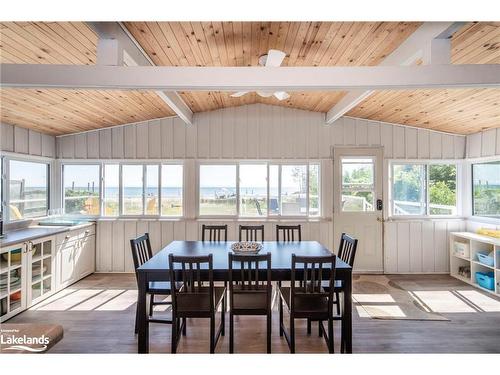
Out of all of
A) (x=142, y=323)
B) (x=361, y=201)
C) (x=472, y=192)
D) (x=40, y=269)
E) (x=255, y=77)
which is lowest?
(x=142, y=323)

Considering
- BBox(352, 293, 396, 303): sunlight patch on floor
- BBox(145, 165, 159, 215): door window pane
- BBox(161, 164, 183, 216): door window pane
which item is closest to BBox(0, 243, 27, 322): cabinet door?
BBox(145, 165, 159, 215): door window pane

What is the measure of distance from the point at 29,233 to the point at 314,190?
14.3 ft

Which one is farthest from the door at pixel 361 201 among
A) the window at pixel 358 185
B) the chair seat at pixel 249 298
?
the chair seat at pixel 249 298

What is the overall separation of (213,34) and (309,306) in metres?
2.60

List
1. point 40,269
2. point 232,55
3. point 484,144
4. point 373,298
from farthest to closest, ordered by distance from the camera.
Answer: point 484,144
point 373,298
point 40,269
point 232,55

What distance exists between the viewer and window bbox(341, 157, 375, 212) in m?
5.16

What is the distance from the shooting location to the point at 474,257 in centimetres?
452

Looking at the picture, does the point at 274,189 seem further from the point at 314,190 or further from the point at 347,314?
the point at 347,314

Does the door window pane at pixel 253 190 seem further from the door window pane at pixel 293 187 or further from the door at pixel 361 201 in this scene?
the door at pixel 361 201

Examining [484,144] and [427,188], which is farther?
[427,188]

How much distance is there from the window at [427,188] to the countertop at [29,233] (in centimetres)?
540

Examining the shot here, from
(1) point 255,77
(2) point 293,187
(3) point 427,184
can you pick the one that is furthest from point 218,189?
(3) point 427,184

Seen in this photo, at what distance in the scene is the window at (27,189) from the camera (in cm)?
420
